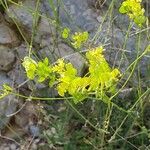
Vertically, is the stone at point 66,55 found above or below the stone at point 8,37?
below

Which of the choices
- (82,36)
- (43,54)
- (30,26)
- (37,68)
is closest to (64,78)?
(37,68)

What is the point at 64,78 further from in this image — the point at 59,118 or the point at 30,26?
the point at 30,26

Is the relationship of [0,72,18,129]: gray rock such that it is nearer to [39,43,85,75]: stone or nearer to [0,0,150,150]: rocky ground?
[0,0,150,150]: rocky ground

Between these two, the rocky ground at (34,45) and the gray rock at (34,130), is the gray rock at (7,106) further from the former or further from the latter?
the gray rock at (34,130)

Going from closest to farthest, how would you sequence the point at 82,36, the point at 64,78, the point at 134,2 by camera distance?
1. the point at 64,78
2. the point at 134,2
3. the point at 82,36

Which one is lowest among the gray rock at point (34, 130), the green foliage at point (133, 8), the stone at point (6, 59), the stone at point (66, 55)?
the gray rock at point (34, 130)

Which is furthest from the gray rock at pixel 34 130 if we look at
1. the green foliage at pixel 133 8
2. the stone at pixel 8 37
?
the green foliage at pixel 133 8

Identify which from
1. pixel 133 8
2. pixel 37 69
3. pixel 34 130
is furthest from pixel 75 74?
pixel 34 130
